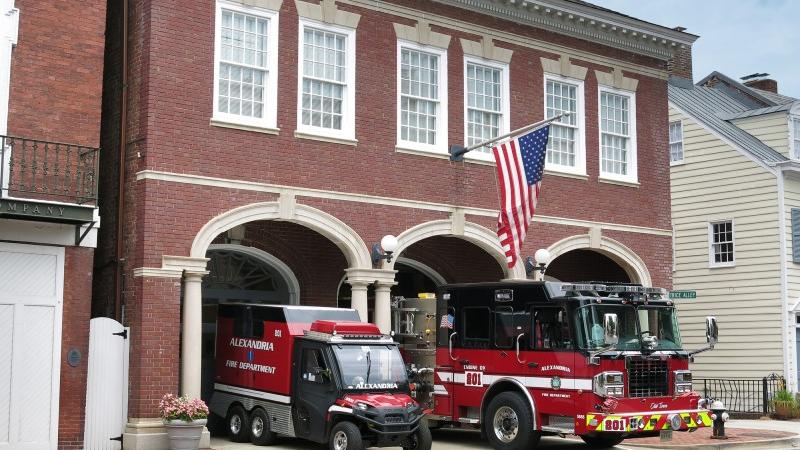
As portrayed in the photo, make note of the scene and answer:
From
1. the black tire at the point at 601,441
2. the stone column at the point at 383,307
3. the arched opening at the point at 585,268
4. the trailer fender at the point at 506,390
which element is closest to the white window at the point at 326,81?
the stone column at the point at 383,307

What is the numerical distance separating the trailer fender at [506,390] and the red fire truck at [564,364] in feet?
0.06

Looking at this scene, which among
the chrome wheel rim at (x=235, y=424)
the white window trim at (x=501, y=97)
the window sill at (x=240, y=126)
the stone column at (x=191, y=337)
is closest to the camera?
the stone column at (x=191, y=337)

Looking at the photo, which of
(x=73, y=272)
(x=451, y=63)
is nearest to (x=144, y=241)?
(x=73, y=272)

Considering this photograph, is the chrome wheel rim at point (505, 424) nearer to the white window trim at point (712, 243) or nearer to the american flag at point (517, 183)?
the american flag at point (517, 183)

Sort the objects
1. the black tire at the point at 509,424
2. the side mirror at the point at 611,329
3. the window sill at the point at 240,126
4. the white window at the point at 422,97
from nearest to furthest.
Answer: the side mirror at the point at 611,329
the black tire at the point at 509,424
the window sill at the point at 240,126
the white window at the point at 422,97

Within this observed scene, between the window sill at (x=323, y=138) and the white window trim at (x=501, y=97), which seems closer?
the window sill at (x=323, y=138)

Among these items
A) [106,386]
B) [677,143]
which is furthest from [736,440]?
[677,143]

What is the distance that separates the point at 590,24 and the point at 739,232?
1003 centimetres

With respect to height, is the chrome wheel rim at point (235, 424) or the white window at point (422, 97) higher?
the white window at point (422, 97)

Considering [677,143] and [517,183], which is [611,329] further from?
[677,143]

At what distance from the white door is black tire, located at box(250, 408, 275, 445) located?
3.26 metres

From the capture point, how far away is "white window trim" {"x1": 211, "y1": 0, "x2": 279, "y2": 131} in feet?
60.2

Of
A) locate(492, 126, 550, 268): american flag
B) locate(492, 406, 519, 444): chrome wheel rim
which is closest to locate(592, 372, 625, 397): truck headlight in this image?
locate(492, 406, 519, 444): chrome wheel rim

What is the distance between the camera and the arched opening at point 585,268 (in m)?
25.5
